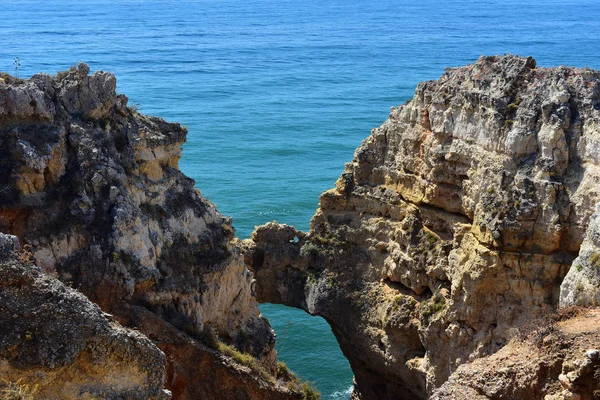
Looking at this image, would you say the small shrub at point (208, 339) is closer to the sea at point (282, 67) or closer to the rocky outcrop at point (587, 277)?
the rocky outcrop at point (587, 277)

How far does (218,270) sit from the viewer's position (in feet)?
95.9

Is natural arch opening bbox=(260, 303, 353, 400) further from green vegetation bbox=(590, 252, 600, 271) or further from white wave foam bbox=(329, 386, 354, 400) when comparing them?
green vegetation bbox=(590, 252, 600, 271)

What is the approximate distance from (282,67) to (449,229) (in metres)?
80.0

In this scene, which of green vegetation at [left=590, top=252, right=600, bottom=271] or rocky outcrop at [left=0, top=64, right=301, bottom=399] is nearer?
green vegetation at [left=590, top=252, right=600, bottom=271]

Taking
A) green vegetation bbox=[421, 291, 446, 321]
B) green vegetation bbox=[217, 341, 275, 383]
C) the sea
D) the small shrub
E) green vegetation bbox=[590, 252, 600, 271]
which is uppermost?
the sea

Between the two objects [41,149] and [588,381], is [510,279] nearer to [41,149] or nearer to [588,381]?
[588,381]

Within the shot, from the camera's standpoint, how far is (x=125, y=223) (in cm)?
2594

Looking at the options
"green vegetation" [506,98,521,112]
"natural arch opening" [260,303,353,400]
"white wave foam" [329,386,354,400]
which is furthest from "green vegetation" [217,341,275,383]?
"white wave foam" [329,386,354,400]

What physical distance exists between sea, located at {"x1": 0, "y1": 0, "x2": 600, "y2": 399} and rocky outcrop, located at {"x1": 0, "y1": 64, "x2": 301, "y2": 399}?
45.0 feet

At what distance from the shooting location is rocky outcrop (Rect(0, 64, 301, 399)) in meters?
25.2

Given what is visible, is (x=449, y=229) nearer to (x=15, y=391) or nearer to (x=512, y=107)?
(x=512, y=107)

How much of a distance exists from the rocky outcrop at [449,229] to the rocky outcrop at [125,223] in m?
6.22

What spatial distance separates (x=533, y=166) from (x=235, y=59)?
296ft

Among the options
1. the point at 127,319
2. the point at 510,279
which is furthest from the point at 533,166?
the point at 127,319
